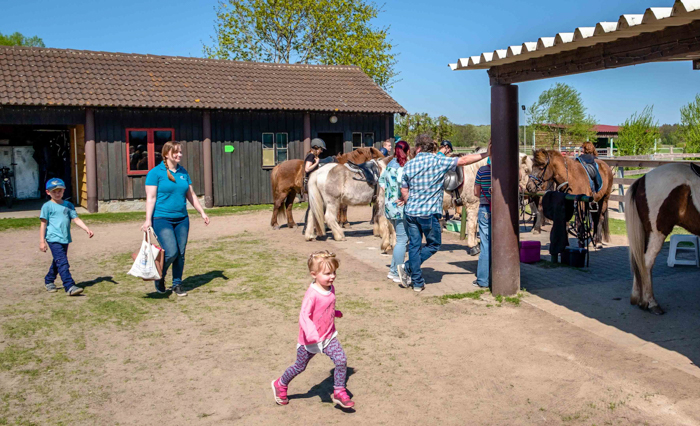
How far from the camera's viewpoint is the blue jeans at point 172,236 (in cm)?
754

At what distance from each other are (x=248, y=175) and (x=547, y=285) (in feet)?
47.4

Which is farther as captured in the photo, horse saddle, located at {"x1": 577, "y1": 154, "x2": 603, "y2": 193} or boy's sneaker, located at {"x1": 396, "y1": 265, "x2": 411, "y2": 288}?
horse saddle, located at {"x1": 577, "y1": 154, "x2": 603, "y2": 193}

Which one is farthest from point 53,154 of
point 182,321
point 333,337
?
point 333,337

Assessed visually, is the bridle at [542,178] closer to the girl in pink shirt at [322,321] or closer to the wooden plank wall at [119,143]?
the girl in pink shirt at [322,321]

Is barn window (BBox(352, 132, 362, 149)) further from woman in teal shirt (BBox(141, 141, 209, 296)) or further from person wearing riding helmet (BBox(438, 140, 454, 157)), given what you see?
woman in teal shirt (BBox(141, 141, 209, 296))

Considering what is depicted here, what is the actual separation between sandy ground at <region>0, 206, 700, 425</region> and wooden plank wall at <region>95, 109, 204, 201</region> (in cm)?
1145

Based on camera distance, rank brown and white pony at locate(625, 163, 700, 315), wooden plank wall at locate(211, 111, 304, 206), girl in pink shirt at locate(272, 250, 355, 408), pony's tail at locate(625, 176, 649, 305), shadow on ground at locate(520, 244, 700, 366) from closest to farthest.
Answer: girl in pink shirt at locate(272, 250, 355, 408) → shadow on ground at locate(520, 244, 700, 366) → brown and white pony at locate(625, 163, 700, 315) → pony's tail at locate(625, 176, 649, 305) → wooden plank wall at locate(211, 111, 304, 206)

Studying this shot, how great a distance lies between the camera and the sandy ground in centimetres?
445

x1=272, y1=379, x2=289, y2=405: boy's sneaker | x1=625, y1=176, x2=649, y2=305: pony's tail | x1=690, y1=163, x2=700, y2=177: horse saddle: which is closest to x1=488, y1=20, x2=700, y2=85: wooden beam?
x1=690, y1=163, x2=700, y2=177: horse saddle

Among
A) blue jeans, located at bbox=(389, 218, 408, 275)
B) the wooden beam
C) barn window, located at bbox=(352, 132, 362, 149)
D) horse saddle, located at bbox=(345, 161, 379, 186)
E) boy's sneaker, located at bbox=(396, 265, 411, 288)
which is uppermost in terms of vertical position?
barn window, located at bbox=(352, 132, 362, 149)

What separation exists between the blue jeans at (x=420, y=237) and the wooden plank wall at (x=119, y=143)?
13.4 metres

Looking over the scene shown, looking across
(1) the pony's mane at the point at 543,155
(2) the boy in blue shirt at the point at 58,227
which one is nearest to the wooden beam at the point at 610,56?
(1) the pony's mane at the point at 543,155

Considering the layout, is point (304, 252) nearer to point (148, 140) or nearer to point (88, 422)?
point (88, 422)

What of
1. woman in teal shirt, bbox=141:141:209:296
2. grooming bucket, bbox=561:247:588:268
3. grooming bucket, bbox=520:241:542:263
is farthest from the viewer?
grooming bucket, bbox=520:241:542:263
